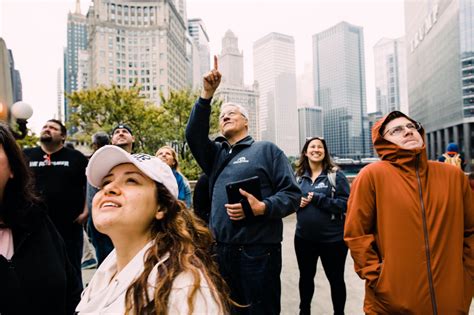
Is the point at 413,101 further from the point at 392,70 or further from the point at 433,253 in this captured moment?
the point at 433,253

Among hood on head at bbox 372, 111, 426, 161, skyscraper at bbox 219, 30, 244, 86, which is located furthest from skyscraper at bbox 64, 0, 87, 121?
hood on head at bbox 372, 111, 426, 161

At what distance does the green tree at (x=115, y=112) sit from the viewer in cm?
2266

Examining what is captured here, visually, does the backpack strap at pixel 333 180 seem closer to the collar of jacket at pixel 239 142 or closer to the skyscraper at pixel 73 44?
the collar of jacket at pixel 239 142

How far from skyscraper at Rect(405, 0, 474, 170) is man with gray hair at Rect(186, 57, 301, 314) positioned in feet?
198

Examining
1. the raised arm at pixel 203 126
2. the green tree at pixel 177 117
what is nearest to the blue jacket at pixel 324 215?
the raised arm at pixel 203 126

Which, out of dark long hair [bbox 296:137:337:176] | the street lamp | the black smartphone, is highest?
the street lamp

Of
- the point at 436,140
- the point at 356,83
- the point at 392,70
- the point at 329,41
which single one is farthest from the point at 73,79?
the point at 436,140

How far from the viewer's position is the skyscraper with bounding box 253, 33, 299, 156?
60.6 metres

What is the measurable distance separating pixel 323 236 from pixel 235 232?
1265 mm

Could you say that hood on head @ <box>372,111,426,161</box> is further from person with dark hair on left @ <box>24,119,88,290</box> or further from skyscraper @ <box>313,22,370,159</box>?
skyscraper @ <box>313,22,370,159</box>

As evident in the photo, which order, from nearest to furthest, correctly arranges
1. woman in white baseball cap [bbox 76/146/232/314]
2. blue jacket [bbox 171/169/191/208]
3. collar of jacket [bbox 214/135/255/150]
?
woman in white baseball cap [bbox 76/146/232/314]
collar of jacket [bbox 214/135/255/150]
blue jacket [bbox 171/169/191/208]

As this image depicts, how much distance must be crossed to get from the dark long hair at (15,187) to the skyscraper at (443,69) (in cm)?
6193

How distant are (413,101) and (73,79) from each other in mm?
175325

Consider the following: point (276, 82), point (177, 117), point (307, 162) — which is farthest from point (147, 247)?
point (276, 82)
